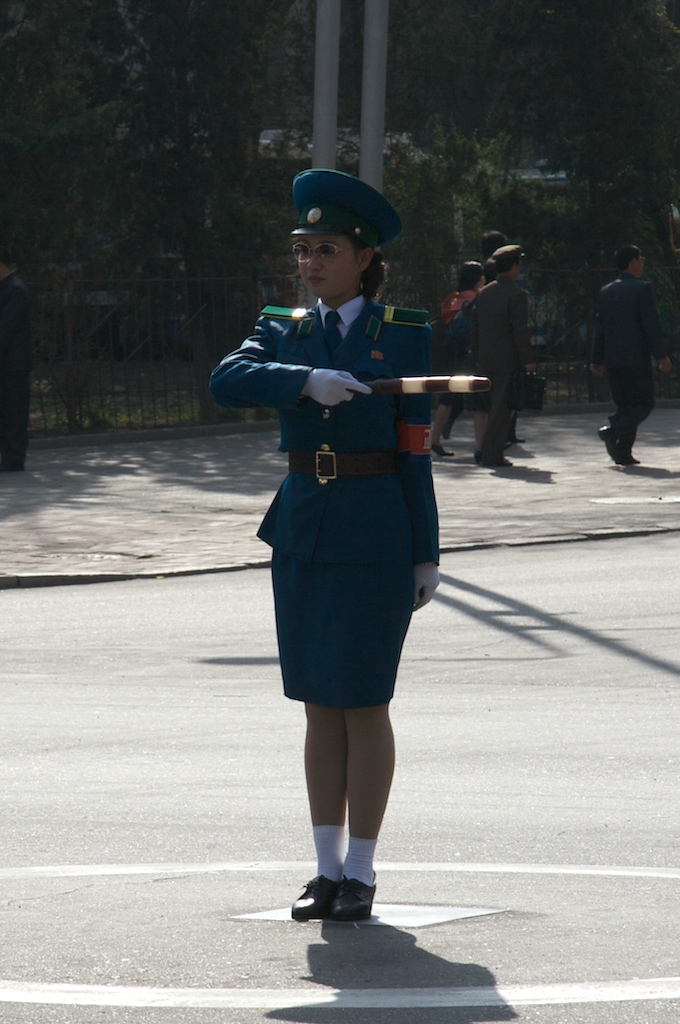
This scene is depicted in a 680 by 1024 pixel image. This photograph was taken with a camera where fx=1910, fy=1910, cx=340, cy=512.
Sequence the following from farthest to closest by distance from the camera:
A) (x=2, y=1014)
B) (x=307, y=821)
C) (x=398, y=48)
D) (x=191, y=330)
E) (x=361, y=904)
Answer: (x=398, y=48) → (x=191, y=330) → (x=307, y=821) → (x=361, y=904) → (x=2, y=1014)

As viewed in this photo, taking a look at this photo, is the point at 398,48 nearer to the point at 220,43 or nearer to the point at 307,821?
the point at 220,43

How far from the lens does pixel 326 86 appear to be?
1496cm

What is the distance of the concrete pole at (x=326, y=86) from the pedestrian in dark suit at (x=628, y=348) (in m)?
3.62

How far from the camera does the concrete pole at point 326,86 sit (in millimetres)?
14734

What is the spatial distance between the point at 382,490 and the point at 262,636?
16.4 ft

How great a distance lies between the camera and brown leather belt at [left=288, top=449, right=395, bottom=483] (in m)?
4.84

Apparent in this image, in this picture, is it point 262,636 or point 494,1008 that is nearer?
point 494,1008

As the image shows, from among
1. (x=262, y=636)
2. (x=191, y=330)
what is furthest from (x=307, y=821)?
(x=191, y=330)

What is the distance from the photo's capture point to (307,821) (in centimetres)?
594

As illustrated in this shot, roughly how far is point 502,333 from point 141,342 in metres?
5.08

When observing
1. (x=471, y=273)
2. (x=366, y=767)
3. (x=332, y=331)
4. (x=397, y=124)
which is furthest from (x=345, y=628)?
(x=397, y=124)

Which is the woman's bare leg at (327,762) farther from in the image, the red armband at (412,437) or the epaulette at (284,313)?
the epaulette at (284,313)

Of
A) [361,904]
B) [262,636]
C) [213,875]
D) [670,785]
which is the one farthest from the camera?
[262,636]

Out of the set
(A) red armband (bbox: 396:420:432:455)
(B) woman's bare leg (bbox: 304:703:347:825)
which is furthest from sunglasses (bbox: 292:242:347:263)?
(B) woman's bare leg (bbox: 304:703:347:825)
